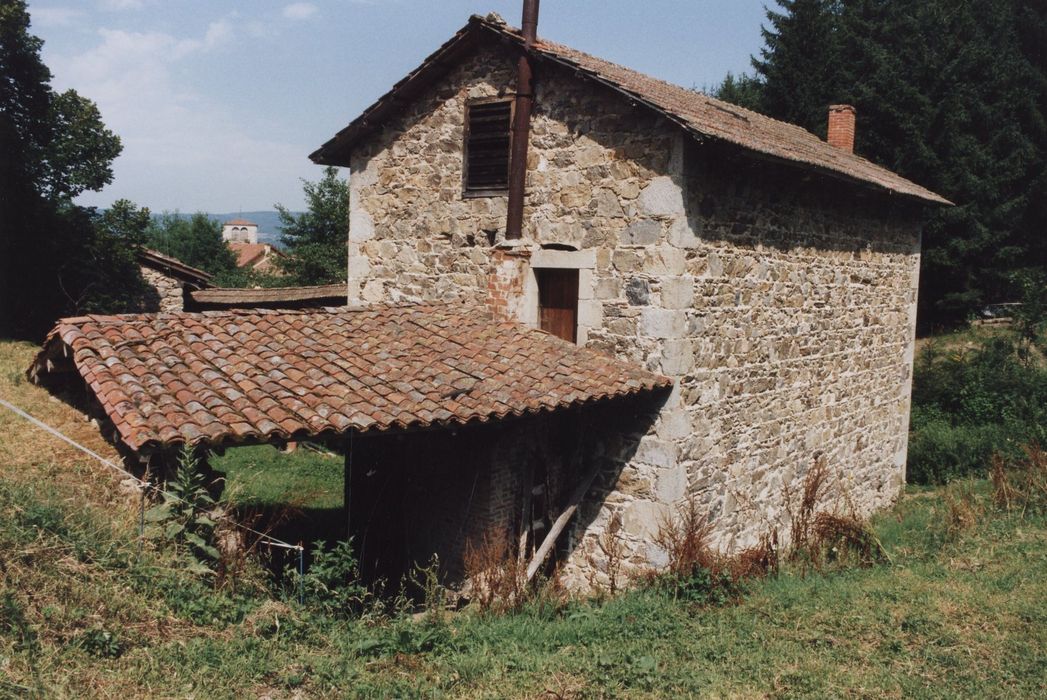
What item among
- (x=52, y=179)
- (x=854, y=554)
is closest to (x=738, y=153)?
(x=854, y=554)

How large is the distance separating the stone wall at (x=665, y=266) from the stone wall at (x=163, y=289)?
1209cm

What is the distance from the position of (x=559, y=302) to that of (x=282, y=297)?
8885 millimetres

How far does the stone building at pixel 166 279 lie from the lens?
20.0 m

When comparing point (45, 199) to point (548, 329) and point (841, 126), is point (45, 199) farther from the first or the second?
point (841, 126)

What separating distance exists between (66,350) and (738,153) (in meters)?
6.45

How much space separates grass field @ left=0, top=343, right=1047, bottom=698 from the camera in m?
4.52

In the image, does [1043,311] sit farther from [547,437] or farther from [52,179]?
[52,179]

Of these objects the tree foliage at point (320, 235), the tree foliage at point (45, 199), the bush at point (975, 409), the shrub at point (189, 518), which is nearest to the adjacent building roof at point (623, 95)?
the shrub at point (189, 518)

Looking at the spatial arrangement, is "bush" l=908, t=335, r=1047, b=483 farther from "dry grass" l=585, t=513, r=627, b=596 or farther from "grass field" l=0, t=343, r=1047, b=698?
"dry grass" l=585, t=513, r=627, b=596

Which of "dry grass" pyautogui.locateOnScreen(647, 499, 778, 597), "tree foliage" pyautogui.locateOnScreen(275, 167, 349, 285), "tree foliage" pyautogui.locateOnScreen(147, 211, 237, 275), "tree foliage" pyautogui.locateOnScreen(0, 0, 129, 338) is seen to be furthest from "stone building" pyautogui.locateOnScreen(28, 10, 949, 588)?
"tree foliage" pyautogui.locateOnScreen(147, 211, 237, 275)

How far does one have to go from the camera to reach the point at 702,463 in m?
8.30

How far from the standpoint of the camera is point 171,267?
2031cm

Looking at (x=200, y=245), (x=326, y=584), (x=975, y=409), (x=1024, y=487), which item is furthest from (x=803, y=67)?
(x=200, y=245)

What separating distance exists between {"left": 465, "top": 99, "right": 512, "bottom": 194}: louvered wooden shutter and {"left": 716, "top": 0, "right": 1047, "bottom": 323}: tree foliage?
15.3 metres
